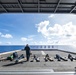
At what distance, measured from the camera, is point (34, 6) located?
23.4 feet

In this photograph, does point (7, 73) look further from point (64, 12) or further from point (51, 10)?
point (64, 12)

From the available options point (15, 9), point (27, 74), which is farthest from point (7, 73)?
point (15, 9)

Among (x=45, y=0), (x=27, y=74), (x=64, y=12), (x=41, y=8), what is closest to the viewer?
(x=45, y=0)

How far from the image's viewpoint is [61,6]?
7.18 m

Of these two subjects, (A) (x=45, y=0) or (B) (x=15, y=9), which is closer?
(A) (x=45, y=0)

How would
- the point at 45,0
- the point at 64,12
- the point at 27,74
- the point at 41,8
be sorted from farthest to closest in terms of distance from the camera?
the point at 64,12 → the point at 41,8 → the point at 27,74 → the point at 45,0

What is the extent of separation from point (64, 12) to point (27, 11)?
2.30 m

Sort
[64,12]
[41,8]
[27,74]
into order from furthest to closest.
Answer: [64,12] → [41,8] → [27,74]

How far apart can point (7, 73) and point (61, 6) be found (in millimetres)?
4721

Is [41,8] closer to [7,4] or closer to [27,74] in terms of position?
[7,4]

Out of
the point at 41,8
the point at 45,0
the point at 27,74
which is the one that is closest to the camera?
the point at 45,0

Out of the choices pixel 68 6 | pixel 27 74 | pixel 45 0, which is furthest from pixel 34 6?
pixel 27 74

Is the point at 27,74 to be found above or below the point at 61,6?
below

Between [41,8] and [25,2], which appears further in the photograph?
[41,8]
